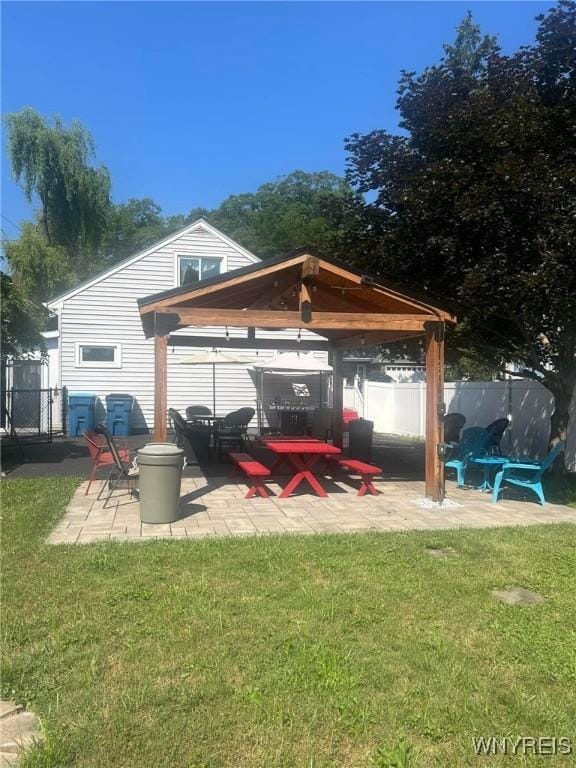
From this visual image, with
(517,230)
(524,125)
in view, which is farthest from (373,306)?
(524,125)

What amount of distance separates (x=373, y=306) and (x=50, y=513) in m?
5.79

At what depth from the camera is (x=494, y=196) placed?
8.34m

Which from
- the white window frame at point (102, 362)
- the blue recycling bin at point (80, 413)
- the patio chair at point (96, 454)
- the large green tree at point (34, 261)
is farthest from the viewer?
the large green tree at point (34, 261)

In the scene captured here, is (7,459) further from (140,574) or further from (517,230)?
(517,230)

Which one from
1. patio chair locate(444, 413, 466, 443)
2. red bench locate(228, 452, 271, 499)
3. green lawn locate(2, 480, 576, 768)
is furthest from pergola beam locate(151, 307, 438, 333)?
patio chair locate(444, 413, 466, 443)

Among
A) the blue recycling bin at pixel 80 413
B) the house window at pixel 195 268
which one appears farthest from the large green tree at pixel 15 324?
the house window at pixel 195 268

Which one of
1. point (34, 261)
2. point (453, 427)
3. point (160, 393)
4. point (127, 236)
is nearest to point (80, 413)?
point (453, 427)

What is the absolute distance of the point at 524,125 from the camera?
860cm

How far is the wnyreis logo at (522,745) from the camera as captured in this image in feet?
9.60

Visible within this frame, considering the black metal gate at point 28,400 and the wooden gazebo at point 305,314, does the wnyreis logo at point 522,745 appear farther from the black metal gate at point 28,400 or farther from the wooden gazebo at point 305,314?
the black metal gate at point 28,400

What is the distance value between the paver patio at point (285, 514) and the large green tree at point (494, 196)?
2.78 m

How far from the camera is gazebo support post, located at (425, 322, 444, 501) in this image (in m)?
8.67

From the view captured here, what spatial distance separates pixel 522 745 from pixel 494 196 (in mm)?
6993

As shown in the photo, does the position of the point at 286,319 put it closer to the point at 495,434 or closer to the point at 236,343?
the point at 236,343
